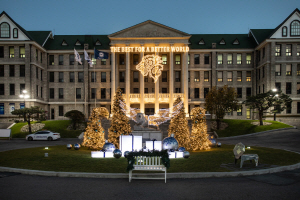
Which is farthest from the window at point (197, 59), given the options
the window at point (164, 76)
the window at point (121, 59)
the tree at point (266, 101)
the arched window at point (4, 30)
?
the arched window at point (4, 30)

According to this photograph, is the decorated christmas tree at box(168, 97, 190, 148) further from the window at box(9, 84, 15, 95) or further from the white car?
the window at box(9, 84, 15, 95)

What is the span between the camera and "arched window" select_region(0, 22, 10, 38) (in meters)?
50.8

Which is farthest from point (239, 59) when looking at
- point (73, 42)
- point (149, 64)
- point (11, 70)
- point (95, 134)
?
Result: point (11, 70)

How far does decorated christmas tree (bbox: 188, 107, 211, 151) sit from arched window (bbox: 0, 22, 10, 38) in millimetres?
43861

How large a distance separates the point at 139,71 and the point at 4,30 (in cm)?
2697

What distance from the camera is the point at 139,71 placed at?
53.3 meters

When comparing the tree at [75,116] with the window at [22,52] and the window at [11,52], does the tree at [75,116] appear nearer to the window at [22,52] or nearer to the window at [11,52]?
the window at [22,52]

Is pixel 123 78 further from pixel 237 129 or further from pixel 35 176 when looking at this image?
pixel 35 176

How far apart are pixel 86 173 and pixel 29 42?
4544 centimetres

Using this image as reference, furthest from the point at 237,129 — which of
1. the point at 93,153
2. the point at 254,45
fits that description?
the point at 93,153

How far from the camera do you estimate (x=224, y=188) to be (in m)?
10.0

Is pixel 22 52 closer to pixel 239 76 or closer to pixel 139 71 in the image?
pixel 139 71

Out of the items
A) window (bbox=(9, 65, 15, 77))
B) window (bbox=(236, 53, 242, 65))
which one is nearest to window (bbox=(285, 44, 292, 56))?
window (bbox=(236, 53, 242, 65))

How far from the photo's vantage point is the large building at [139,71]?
1893 inches
